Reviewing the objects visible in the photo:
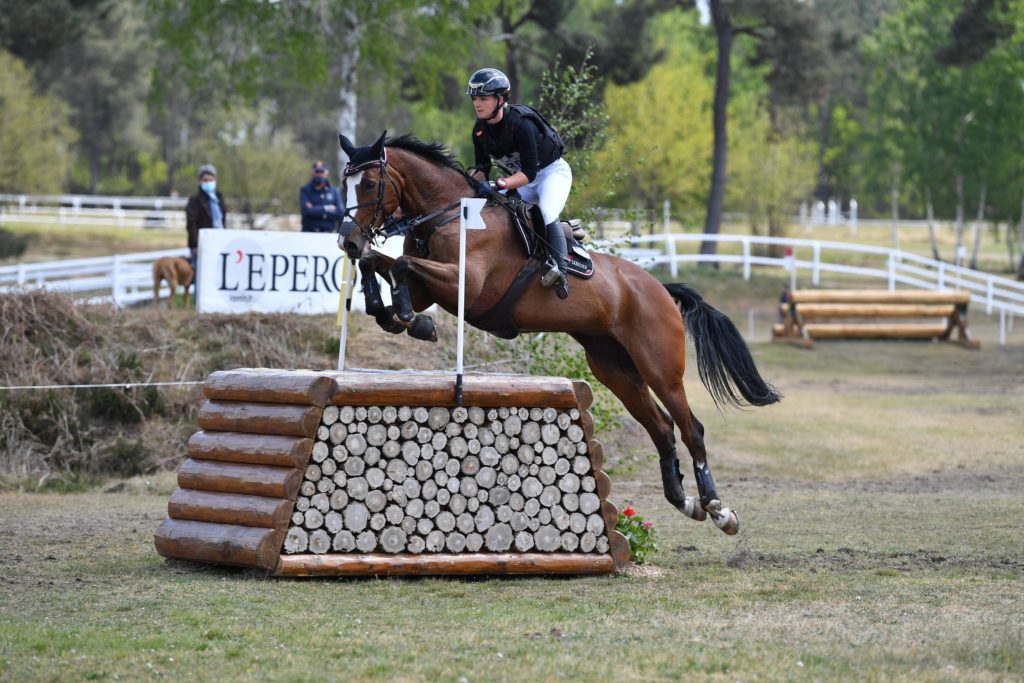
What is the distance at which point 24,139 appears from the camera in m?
41.7

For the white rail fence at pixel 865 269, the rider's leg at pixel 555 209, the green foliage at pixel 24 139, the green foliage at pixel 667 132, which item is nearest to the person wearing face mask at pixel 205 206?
the white rail fence at pixel 865 269

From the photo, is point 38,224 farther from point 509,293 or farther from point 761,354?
point 509,293

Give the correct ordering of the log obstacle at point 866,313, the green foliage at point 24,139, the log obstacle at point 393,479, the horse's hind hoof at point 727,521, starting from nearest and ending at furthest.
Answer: the log obstacle at point 393,479 < the horse's hind hoof at point 727,521 < the log obstacle at point 866,313 < the green foliage at point 24,139

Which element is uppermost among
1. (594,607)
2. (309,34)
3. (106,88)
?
(106,88)

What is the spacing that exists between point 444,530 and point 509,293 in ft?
4.98

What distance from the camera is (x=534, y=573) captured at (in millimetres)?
7891

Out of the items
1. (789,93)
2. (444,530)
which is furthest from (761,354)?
(444,530)

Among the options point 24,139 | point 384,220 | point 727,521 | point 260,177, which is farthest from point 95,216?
point 727,521

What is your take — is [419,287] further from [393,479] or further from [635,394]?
[635,394]

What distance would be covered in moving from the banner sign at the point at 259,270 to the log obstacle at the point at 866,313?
528 inches

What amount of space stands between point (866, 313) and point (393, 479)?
67.9 ft

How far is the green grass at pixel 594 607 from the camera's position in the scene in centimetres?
548

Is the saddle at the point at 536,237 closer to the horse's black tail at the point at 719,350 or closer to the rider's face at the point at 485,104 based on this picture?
the rider's face at the point at 485,104

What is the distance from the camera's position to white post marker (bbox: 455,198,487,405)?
7.44 metres
